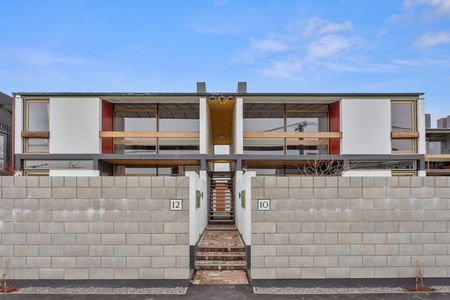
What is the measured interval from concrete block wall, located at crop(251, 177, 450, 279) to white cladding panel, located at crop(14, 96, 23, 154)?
484 inches

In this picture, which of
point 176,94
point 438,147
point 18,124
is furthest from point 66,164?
point 438,147

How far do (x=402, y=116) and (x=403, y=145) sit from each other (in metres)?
1.32

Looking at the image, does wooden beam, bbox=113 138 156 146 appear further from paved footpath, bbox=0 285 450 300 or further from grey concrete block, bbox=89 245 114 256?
paved footpath, bbox=0 285 450 300

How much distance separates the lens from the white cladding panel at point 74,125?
14.3 meters

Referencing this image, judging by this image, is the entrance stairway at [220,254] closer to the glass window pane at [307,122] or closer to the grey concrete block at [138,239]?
the grey concrete block at [138,239]

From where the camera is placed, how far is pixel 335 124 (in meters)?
15.2

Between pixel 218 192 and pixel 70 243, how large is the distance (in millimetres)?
9543

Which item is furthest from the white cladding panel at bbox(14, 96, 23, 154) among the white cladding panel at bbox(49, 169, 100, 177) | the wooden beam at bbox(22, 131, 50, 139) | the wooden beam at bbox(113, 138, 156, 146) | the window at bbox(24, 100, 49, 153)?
the wooden beam at bbox(113, 138, 156, 146)

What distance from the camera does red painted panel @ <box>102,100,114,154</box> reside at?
583 inches

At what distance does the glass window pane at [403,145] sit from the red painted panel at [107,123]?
42.8 feet

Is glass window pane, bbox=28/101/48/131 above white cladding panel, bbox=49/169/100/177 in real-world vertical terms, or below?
above

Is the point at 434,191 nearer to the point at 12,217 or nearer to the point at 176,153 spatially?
the point at 12,217

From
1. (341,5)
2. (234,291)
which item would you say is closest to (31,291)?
(234,291)

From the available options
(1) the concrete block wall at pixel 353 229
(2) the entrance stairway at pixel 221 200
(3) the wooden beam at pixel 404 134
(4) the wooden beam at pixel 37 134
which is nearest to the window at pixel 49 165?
(4) the wooden beam at pixel 37 134
